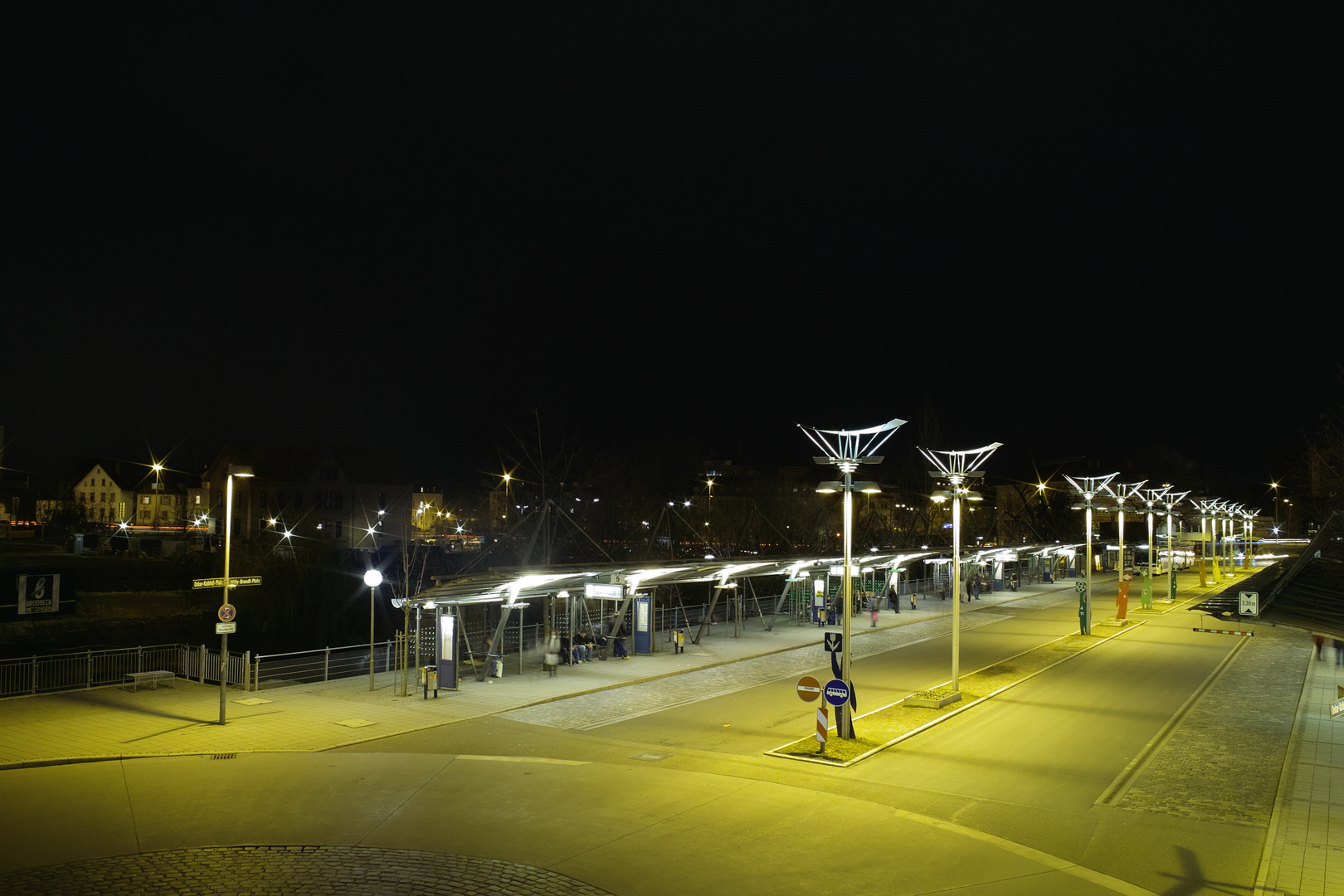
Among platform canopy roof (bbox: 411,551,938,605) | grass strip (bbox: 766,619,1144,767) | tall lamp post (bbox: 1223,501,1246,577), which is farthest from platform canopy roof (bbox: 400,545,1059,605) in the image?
tall lamp post (bbox: 1223,501,1246,577)

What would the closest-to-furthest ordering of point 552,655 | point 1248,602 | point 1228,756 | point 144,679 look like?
point 1228,756
point 1248,602
point 144,679
point 552,655

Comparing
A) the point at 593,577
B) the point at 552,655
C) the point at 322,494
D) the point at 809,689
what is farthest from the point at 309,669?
the point at 322,494

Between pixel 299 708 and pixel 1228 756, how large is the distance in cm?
1781

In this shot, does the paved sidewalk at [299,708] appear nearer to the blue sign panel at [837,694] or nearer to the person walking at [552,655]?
the person walking at [552,655]

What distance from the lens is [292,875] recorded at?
9188 mm

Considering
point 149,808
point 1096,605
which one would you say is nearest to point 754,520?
point 1096,605

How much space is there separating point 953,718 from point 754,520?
A: 5501cm

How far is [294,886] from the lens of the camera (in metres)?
8.88

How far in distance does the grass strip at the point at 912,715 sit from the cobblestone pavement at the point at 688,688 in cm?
419

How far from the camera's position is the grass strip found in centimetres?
1502

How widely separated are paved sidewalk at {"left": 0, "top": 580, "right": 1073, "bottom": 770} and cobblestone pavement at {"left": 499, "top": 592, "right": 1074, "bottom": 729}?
89 millimetres

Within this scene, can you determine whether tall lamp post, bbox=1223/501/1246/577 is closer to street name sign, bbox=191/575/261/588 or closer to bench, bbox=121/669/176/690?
street name sign, bbox=191/575/261/588

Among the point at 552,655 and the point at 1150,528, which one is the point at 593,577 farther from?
the point at 1150,528

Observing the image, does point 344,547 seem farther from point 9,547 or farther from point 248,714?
point 248,714
